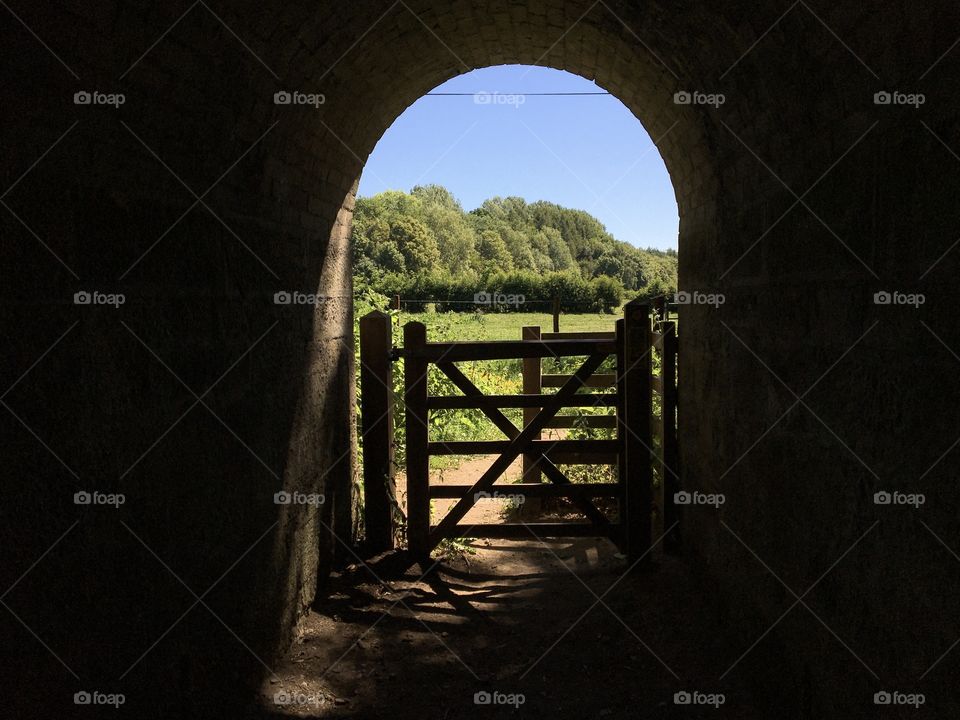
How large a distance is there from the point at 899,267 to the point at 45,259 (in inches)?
100

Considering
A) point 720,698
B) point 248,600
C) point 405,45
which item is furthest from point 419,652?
point 405,45

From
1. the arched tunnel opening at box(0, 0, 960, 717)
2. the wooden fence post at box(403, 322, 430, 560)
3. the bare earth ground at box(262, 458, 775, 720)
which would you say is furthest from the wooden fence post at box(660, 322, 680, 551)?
the wooden fence post at box(403, 322, 430, 560)

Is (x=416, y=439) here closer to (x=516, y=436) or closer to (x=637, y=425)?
(x=516, y=436)

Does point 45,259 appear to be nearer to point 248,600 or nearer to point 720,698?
point 248,600

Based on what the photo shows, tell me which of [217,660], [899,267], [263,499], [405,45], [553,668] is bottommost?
[553,668]

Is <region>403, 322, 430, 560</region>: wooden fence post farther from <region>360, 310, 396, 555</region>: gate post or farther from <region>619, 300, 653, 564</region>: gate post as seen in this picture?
<region>619, 300, 653, 564</region>: gate post

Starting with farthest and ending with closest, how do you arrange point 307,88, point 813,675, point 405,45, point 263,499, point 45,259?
1. point 405,45
2. point 307,88
3. point 263,499
4. point 813,675
5. point 45,259

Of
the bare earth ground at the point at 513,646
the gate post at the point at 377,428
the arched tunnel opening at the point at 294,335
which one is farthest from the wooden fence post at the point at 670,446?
the gate post at the point at 377,428

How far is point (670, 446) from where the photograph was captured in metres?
5.63

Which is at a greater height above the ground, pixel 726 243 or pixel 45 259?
pixel 726 243

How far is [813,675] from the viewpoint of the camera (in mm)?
2691

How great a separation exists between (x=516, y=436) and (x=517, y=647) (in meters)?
1.75

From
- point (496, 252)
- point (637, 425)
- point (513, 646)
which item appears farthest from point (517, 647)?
point (496, 252)

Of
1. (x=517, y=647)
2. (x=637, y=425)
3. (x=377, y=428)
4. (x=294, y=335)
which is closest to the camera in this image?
(x=294, y=335)
